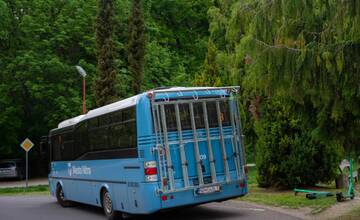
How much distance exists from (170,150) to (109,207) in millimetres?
2903

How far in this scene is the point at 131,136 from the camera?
12.8 metres

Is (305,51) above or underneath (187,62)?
underneath

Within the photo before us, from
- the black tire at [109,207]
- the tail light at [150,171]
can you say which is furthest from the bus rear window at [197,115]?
the black tire at [109,207]

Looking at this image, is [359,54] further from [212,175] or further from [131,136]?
[131,136]

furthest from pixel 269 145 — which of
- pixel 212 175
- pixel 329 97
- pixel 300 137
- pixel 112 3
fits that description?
pixel 112 3

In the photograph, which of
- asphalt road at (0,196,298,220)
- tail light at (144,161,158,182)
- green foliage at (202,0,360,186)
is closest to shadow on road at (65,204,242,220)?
asphalt road at (0,196,298,220)

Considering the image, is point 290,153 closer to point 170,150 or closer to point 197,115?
point 197,115

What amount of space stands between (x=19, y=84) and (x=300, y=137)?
26394 mm

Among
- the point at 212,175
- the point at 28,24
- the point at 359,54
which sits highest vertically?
the point at 28,24

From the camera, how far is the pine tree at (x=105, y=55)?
35.3 m

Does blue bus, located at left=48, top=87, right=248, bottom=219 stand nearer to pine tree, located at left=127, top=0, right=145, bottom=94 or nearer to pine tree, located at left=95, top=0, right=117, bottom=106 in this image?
pine tree, located at left=95, top=0, right=117, bottom=106

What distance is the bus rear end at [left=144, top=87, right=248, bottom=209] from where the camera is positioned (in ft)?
40.0

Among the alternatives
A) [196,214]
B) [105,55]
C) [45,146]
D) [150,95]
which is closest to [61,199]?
[45,146]

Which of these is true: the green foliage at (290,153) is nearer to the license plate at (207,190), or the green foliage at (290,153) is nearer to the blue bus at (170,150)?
the blue bus at (170,150)
